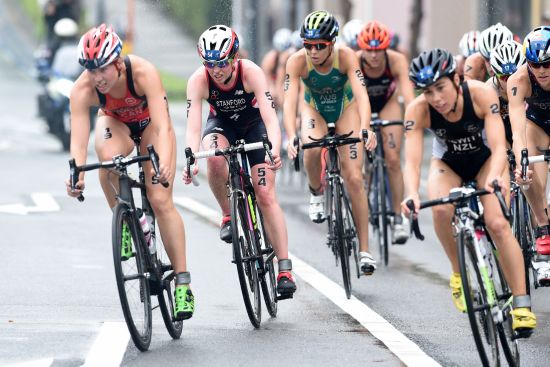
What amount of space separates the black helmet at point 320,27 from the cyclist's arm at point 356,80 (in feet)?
1.21

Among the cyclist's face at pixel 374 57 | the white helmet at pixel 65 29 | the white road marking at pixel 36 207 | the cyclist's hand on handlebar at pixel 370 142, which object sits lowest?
the white road marking at pixel 36 207

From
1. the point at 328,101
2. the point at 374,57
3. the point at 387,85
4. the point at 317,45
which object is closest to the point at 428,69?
the point at 317,45

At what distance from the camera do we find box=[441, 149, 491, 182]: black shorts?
922 cm

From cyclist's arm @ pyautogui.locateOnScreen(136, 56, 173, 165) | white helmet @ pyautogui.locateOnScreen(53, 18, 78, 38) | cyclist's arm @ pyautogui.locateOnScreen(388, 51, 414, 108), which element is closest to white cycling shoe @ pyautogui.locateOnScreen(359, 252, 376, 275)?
cyclist's arm @ pyautogui.locateOnScreen(388, 51, 414, 108)

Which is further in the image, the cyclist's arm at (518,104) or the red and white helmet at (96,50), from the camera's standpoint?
the cyclist's arm at (518,104)

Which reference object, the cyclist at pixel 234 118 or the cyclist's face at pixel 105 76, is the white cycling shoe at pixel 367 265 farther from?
the cyclist's face at pixel 105 76

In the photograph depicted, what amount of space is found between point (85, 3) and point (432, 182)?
53872mm

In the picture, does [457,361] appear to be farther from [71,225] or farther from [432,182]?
[71,225]

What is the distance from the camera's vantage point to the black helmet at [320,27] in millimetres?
11477

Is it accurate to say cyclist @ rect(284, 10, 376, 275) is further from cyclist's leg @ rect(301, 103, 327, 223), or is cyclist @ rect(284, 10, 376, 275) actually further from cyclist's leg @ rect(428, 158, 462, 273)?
cyclist's leg @ rect(428, 158, 462, 273)

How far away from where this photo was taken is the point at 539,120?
11.1 meters

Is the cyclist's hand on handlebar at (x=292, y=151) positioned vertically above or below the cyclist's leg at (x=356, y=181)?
above

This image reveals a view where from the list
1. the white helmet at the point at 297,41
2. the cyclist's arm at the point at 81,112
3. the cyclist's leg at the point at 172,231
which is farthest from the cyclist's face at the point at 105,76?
the white helmet at the point at 297,41

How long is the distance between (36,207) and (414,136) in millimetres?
8664
